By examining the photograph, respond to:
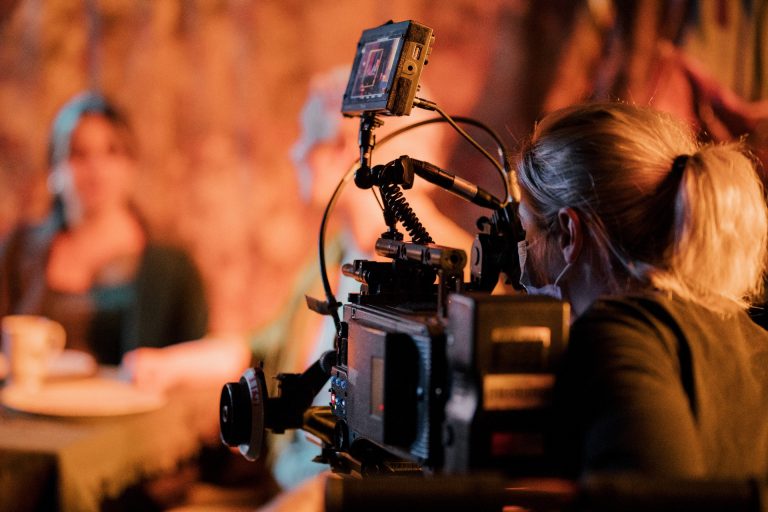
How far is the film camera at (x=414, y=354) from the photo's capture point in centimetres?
79

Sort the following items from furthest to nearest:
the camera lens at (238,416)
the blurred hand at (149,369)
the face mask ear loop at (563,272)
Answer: the blurred hand at (149,369) < the camera lens at (238,416) < the face mask ear loop at (563,272)

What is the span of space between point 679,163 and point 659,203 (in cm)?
5

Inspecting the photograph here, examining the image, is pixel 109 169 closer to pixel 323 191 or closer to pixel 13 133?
pixel 13 133

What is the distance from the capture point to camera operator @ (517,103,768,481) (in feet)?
2.43

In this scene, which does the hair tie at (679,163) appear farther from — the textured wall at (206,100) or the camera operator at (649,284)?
the textured wall at (206,100)

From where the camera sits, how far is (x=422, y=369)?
87 centimetres

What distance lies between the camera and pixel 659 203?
36.7 inches

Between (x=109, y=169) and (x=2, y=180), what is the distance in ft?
1.01

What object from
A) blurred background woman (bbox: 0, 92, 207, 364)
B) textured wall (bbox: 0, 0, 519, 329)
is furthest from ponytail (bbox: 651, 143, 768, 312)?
blurred background woman (bbox: 0, 92, 207, 364)


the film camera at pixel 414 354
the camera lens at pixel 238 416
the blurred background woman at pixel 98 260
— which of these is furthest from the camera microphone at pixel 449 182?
the blurred background woman at pixel 98 260

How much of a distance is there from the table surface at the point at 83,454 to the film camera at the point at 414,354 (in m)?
0.68

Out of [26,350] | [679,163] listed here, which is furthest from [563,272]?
[26,350]

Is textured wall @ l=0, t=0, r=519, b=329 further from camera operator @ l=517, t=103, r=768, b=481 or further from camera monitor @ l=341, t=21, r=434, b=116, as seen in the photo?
camera operator @ l=517, t=103, r=768, b=481

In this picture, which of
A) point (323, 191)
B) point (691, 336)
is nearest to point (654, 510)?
point (691, 336)
